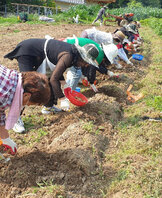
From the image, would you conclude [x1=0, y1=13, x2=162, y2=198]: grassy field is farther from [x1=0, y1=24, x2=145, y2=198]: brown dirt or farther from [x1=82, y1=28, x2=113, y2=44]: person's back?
[x1=82, y1=28, x2=113, y2=44]: person's back

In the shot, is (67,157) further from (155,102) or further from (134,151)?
(155,102)

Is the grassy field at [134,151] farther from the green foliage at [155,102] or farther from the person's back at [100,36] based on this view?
the person's back at [100,36]

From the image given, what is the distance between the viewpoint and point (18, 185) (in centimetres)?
211

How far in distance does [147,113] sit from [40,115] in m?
1.95

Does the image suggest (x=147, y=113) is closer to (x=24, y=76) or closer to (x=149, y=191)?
(x=149, y=191)

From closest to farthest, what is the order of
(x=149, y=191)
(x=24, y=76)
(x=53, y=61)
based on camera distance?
(x=24, y=76), (x=149, y=191), (x=53, y=61)

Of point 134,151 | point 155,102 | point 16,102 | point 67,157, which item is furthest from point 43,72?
point 155,102

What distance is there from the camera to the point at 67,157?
A: 8.16 ft

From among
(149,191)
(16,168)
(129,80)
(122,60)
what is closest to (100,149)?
(149,191)

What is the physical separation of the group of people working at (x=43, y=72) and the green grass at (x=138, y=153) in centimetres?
107

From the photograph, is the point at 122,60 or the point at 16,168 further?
the point at 122,60

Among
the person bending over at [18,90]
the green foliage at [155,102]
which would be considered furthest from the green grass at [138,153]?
the person bending over at [18,90]

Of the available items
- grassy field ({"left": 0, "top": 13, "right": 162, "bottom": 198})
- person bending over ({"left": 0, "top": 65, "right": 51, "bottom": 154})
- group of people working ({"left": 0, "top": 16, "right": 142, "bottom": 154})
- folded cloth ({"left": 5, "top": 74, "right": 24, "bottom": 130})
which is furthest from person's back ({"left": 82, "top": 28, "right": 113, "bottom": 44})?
folded cloth ({"left": 5, "top": 74, "right": 24, "bottom": 130})

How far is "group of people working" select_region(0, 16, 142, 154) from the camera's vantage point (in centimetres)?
175
